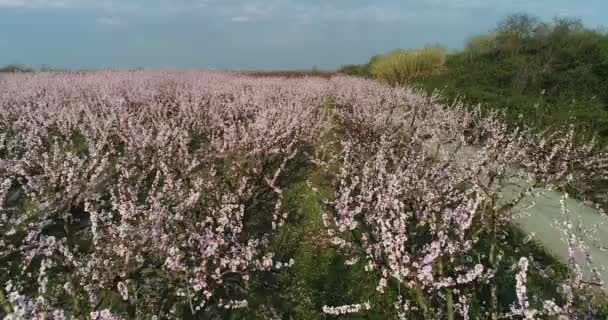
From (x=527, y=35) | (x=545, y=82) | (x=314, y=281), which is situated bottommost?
(x=314, y=281)

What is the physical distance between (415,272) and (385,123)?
26.0 ft

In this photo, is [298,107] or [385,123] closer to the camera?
[385,123]

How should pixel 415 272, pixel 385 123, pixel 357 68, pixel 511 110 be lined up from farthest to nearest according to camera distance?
pixel 357 68, pixel 511 110, pixel 385 123, pixel 415 272

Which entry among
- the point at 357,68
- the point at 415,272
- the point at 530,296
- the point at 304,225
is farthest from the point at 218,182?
the point at 357,68

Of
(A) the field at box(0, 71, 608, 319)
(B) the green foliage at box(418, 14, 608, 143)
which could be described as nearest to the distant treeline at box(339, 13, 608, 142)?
(B) the green foliage at box(418, 14, 608, 143)

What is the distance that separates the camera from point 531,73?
75.7 feet

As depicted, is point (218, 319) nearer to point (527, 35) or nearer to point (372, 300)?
point (372, 300)

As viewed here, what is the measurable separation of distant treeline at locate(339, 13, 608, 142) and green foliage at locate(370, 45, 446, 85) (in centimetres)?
7

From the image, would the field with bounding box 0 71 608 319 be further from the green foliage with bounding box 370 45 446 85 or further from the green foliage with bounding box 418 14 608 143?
the green foliage with bounding box 370 45 446 85

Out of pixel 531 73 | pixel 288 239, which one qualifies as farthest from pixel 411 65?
pixel 288 239

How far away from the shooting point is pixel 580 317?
4.04 meters

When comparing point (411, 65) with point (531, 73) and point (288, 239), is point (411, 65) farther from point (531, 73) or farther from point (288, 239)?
point (288, 239)

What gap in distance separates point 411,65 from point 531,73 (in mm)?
10652

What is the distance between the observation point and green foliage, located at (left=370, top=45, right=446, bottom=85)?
32.3 meters
